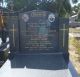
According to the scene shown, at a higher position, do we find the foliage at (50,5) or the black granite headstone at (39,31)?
the foliage at (50,5)

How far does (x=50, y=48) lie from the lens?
1034 centimetres

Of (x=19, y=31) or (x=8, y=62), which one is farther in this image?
(x=19, y=31)

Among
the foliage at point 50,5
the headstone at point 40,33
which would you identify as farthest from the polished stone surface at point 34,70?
the foliage at point 50,5

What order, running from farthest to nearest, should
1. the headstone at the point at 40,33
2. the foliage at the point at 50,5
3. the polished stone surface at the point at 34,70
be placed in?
the foliage at the point at 50,5
the headstone at the point at 40,33
the polished stone surface at the point at 34,70

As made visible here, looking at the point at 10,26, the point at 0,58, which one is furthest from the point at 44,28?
the point at 0,58

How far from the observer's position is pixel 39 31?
10320 mm

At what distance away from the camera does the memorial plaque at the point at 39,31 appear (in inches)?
403

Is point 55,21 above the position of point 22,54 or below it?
above

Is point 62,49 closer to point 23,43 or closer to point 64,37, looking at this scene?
point 64,37

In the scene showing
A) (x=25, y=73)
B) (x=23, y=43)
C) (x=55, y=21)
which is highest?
(x=55, y=21)

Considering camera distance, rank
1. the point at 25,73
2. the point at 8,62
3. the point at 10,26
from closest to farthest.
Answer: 1. the point at 25,73
2. the point at 8,62
3. the point at 10,26

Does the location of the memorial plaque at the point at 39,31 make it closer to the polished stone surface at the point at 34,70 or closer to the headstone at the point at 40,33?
the headstone at the point at 40,33

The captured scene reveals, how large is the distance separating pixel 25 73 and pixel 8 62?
1484 mm

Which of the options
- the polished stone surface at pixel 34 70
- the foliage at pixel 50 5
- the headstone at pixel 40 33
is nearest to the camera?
the polished stone surface at pixel 34 70
